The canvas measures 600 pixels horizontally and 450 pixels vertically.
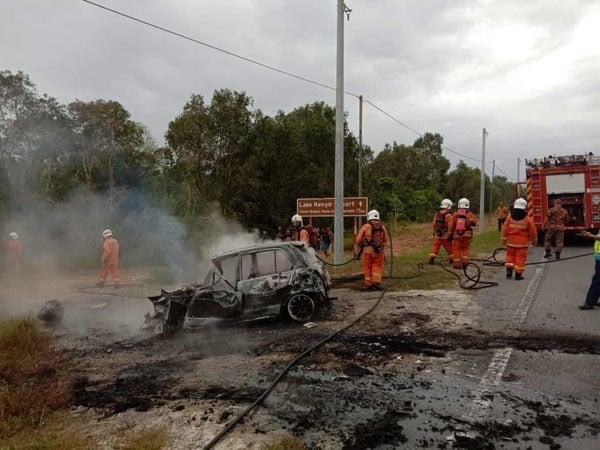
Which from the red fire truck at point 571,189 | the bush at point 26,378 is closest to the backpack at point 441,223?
the red fire truck at point 571,189

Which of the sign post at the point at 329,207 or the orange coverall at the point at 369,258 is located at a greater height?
the sign post at the point at 329,207

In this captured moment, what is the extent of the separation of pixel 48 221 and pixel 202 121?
743 cm

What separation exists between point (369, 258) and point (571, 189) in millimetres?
10584

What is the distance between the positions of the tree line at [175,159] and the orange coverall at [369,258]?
9.06 meters

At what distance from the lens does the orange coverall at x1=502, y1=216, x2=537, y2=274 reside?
8.81 metres

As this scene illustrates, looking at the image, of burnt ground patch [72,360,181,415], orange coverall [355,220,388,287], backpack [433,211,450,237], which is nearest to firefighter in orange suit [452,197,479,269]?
backpack [433,211,450,237]

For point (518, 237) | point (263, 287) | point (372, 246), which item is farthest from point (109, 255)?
point (518, 237)

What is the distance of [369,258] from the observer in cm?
926

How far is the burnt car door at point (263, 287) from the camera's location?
7047 millimetres

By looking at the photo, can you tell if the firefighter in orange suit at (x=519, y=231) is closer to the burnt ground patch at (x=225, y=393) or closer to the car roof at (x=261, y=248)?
the car roof at (x=261, y=248)

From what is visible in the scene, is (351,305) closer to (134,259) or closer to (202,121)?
(134,259)

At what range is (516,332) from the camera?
19.9ft

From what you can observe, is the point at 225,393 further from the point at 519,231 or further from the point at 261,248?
the point at 519,231

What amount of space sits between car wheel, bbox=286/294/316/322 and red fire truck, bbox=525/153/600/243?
38.4 feet
